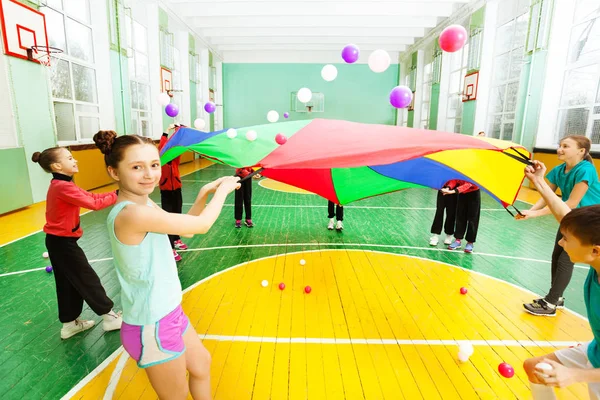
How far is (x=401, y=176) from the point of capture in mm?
2766

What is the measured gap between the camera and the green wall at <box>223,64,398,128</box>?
49.7ft

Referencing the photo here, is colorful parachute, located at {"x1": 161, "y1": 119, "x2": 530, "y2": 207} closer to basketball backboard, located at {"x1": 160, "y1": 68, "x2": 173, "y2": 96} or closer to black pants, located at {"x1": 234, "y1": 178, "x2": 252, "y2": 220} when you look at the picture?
black pants, located at {"x1": 234, "y1": 178, "x2": 252, "y2": 220}

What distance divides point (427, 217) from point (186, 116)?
896 centimetres

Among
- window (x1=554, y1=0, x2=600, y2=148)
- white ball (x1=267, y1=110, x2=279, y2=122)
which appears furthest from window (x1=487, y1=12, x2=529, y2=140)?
white ball (x1=267, y1=110, x2=279, y2=122)

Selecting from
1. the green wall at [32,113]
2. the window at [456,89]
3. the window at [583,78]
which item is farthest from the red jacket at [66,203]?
the window at [456,89]

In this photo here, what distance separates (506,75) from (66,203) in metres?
9.25

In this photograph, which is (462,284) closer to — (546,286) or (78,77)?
(546,286)

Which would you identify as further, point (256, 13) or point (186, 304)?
point (256, 13)

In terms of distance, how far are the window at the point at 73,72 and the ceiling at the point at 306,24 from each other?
3.18 meters

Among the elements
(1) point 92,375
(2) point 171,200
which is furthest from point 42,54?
(1) point 92,375

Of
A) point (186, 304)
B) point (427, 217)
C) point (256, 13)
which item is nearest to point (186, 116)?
point (256, 13)

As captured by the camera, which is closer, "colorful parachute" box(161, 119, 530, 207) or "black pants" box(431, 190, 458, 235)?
"colorful parachute" box(161, 119, 530, 207)

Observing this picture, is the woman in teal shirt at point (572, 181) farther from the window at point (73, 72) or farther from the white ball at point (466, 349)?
the window at point (73, 72)

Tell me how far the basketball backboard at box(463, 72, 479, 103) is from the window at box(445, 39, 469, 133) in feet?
1.49
